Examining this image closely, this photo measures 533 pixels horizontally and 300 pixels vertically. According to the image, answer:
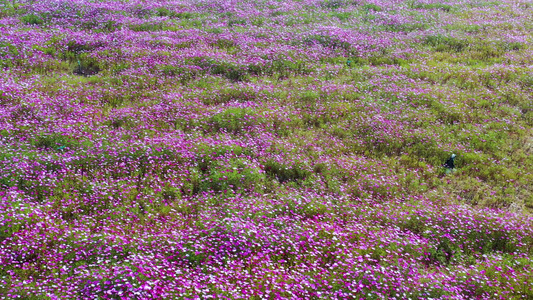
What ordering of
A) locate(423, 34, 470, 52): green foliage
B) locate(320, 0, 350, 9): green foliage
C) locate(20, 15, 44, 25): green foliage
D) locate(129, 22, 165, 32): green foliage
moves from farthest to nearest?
locate(320, 0, 350, 9): green foliage → locate(129, 22, 165, 32): green foliage → locate(423, 34, 470, 52): green foliage → locate(20, 15, 44, 25): green foliage

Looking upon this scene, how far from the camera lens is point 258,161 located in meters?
10.0

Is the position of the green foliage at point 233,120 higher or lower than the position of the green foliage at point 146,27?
lower

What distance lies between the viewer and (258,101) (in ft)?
42.5

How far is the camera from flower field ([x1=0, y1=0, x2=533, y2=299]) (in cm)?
660

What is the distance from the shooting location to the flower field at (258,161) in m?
6.60

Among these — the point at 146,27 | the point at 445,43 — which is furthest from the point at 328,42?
the point at 146,27

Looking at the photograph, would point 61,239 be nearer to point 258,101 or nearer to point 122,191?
point 122,191

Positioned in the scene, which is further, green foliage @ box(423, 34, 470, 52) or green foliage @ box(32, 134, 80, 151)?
green foliage @ box(423, 34, 470, 52)

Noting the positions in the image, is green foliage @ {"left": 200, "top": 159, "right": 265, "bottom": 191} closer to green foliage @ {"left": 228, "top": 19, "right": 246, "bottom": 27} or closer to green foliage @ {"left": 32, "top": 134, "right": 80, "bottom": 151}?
green foliage @ {"left": 32, "top": 134, "right": 80, "bottom": 151}

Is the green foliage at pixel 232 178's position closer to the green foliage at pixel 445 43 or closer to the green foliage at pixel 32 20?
the green foliage at pixel 445 43

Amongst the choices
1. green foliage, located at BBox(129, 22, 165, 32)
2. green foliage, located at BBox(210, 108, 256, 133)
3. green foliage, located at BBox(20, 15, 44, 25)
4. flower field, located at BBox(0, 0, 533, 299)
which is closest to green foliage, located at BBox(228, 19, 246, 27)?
flower field, located at BBox(0, 0, 533, 299)

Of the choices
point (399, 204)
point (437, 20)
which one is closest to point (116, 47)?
point (399, 204)

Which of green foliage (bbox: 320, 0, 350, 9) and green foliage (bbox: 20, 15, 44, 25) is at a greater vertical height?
green foliage (bbox: 320, 0, 350, 9)

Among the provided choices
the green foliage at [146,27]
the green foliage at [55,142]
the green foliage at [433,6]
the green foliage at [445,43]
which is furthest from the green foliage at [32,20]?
the green foliage at [433,6]
